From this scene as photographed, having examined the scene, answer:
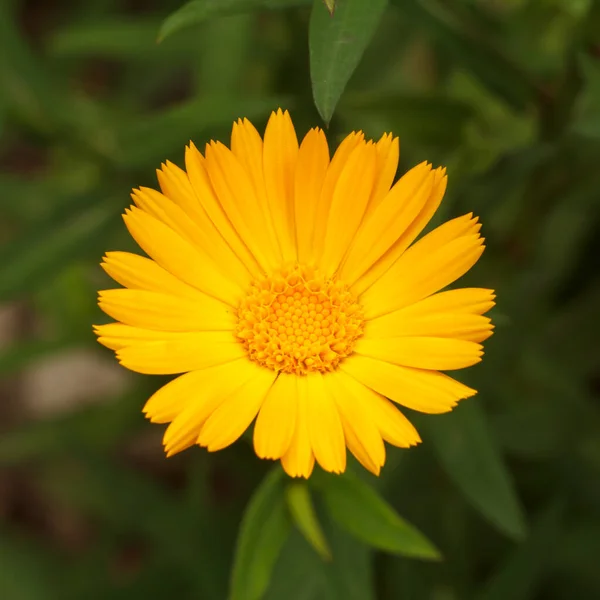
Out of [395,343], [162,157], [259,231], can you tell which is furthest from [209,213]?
[162,157]

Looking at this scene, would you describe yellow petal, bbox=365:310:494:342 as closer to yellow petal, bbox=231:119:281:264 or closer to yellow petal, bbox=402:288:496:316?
yellow petal, bbox=402:288:496:316

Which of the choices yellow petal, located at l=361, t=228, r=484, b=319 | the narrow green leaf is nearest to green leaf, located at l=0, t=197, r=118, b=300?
yellow petal, located at l=361, t=228, r=484, b=319

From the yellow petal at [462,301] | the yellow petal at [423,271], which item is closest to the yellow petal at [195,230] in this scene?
the yellow petal at [423,271]

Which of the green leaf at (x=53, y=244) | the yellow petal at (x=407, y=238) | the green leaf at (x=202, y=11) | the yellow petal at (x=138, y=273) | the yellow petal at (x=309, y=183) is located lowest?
the yellow petal at (x=407, y=238)

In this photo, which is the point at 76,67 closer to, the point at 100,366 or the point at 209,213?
the point at 100,366

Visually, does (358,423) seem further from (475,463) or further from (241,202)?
(475,463)

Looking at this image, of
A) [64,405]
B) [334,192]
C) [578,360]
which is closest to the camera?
[334,192]

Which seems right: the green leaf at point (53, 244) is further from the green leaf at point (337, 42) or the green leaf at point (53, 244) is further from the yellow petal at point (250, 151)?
the green leaf at point (337, 42)
